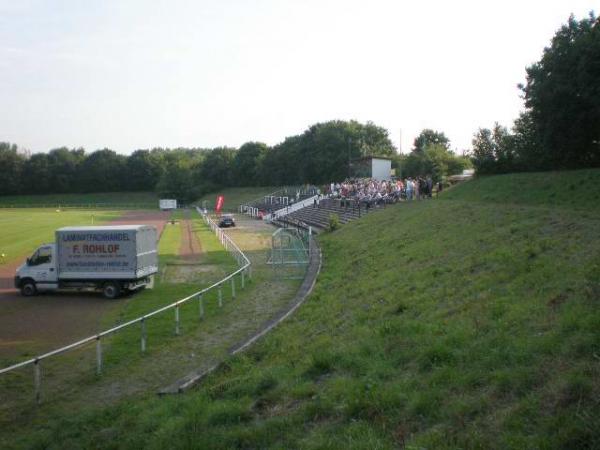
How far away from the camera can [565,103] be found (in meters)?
29.2

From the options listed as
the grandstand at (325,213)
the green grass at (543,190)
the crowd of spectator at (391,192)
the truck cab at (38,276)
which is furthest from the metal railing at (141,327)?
the green grass at (543,190)

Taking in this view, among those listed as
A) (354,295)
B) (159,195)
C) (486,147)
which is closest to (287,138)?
(159,195)

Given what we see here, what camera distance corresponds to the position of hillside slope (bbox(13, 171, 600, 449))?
18.9 ft

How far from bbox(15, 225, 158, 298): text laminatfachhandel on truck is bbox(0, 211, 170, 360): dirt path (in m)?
0.56

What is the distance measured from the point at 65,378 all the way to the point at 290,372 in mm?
5497

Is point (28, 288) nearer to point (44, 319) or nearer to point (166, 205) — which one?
point (44, 319)

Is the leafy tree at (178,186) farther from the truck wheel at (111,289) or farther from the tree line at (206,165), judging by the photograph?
the truck wheel at (111,289)

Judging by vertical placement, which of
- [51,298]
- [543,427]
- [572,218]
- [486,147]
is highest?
[486,147]

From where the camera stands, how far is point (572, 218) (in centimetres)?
1500

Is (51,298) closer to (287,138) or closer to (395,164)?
(395,164)

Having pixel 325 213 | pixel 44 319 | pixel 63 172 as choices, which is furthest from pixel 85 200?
pixel 44 319

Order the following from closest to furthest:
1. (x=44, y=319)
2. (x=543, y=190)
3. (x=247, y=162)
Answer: (x=44, y=319) → (x=543, y=190) → (x=247, y=162)

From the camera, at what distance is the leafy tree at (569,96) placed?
2667 cm

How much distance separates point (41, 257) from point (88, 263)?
192 centimetres
